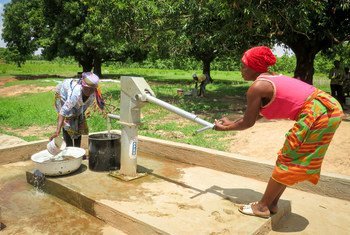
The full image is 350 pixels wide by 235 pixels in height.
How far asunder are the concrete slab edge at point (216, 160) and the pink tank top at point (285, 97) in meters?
1.33

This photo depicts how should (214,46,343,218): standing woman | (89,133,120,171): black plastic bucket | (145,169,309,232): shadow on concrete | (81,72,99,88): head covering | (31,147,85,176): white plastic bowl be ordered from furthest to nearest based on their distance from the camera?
(89,133,120,171): black plastic bucket, (81,72,99,88): head covering, (31,147,85,176): white plastic bowl, (145,169,309,232): shadow on concrete, (214,46,343,218): standing woman

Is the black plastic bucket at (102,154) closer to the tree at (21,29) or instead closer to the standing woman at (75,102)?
the standing woman at (75,102)

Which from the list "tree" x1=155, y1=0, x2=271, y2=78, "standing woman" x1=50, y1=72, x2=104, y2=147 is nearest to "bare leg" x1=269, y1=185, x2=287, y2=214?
"standing woman" x1=50, y1=72, x2=104, y2=147

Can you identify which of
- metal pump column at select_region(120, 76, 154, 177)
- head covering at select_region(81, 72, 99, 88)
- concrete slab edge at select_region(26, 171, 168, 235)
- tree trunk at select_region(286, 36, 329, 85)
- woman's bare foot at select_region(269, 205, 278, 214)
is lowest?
concrete slab edge at select_region(26, 171, 168, 235)

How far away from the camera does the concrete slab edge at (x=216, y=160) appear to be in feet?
11.8

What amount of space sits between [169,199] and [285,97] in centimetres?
149

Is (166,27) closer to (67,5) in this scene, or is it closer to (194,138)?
(194,138)

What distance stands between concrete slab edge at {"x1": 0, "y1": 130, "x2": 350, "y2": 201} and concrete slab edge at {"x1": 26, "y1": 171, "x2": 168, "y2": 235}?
995 millimetres

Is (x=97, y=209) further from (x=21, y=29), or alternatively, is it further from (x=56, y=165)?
(x=21, y=29)

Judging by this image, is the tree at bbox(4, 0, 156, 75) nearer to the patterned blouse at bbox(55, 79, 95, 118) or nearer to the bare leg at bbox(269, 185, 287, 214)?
the patterned blouse at bbox(55, 79, 95, 118)

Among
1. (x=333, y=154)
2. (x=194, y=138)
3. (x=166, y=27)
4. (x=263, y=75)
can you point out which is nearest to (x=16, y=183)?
(x=263, y=75)

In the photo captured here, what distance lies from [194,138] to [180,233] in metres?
4.75

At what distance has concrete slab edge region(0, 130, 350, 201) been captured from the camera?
142 inches

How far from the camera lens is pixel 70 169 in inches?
151
